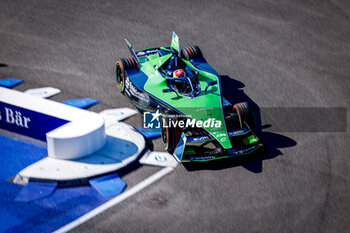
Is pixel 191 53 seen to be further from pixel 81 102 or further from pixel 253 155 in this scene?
pixel 253 155

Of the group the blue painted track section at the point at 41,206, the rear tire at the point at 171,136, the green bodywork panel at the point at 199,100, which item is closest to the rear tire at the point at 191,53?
the green bodywork panel at the point at 199,100

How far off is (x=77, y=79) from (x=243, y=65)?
17.8ft

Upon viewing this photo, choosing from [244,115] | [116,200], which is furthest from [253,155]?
[116,200]

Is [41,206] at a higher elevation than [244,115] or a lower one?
lower

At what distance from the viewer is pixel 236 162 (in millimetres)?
10336

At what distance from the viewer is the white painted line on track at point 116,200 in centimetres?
856

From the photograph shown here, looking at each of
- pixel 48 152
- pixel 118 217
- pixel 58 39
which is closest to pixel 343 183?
pixel 118 217

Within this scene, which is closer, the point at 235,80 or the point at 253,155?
the point at 253,155

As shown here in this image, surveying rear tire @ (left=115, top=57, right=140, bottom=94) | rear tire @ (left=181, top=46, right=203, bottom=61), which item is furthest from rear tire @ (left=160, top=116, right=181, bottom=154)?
rear tire @ (left=181, top=46, right=203, bottom=61)

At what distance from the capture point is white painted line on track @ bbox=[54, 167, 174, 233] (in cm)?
856

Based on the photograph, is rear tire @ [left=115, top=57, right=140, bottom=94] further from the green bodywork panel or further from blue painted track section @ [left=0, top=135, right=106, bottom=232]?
blue painted track section @ [left=0, top=135, right=106, bottom=232]

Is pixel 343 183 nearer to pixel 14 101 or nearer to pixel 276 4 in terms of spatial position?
pixel 14 101

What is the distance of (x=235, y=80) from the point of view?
14.3 m

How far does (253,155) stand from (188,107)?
6.33ft
